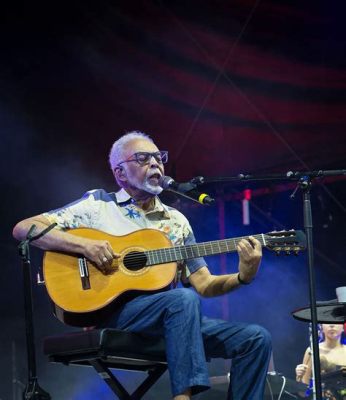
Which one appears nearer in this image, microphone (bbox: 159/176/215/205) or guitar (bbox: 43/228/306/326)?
microphone (bbox: 159/176/215/205)

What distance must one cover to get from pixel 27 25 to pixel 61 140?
1.35 m

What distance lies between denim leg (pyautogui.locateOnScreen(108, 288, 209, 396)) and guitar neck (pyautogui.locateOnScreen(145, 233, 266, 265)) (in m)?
0.26

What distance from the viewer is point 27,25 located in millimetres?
7453

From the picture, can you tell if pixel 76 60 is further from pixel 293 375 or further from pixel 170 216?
pixel 293 375

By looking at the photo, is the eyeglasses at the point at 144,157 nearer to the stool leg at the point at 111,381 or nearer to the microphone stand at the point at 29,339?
the microphone stand at the point at 29,339

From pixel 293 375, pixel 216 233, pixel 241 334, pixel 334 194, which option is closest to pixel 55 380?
pixel 216 233

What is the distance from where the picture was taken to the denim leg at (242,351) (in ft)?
11.5

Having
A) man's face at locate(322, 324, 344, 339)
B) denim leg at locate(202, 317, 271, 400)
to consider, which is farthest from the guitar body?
man's face at locate(322, 324, 344, 339)

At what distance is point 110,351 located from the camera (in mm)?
3412

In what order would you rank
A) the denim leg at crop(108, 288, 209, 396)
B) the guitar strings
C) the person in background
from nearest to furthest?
the denim leg at crop(108, 288, 209, 396) < the guitar strings < the person in background

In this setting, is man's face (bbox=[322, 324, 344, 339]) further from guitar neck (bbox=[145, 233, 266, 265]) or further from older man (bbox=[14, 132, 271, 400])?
guitar neck (bbox=[145, 233, 266, 265])

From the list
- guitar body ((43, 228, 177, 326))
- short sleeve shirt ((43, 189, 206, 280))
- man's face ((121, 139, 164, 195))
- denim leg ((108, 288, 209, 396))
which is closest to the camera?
denim leg ((108, 288, 209, 396))

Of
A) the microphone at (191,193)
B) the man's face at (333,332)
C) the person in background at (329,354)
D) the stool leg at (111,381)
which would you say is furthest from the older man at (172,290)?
the man's face at (333,332)

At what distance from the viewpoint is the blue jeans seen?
10.5 feet
